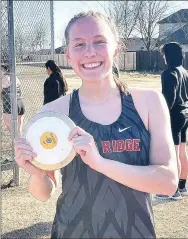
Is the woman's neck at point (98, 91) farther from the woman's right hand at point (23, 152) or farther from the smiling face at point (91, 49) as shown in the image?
the woman's right hand at point (23, 152)

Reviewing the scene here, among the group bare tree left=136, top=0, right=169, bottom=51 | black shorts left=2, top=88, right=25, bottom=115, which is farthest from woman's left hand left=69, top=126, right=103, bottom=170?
bare tree left=136, top=0, right=169, bottom=51

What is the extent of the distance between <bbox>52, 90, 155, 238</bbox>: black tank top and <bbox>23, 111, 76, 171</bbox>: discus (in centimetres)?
7

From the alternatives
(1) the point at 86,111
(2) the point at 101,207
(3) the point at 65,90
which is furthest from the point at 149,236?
(3) the point at 65,90

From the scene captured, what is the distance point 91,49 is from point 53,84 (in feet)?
14.0

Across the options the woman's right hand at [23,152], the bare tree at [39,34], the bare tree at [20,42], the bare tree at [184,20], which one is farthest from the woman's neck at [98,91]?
the bare tree at [184,20]

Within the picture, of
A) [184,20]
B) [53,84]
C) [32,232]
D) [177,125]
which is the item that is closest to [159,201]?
[177,125]

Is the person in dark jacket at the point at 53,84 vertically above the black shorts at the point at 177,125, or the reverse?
the person in dark jacket at the point at 53,84

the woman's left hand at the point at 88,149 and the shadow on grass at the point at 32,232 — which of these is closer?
the woman's left hand at the point at 88,149

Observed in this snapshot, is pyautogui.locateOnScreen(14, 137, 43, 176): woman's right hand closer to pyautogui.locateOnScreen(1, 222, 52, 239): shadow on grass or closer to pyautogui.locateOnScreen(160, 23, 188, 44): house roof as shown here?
pyautogui.locateOnScreen(1, 222, 52, 239): shadow on grass

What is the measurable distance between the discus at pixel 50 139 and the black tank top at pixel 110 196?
7 cm

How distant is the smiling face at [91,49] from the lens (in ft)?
4.32

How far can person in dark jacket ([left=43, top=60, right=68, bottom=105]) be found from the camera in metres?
5.50

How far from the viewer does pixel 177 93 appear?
429 cm

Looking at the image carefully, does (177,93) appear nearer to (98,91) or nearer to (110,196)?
(98,91)
